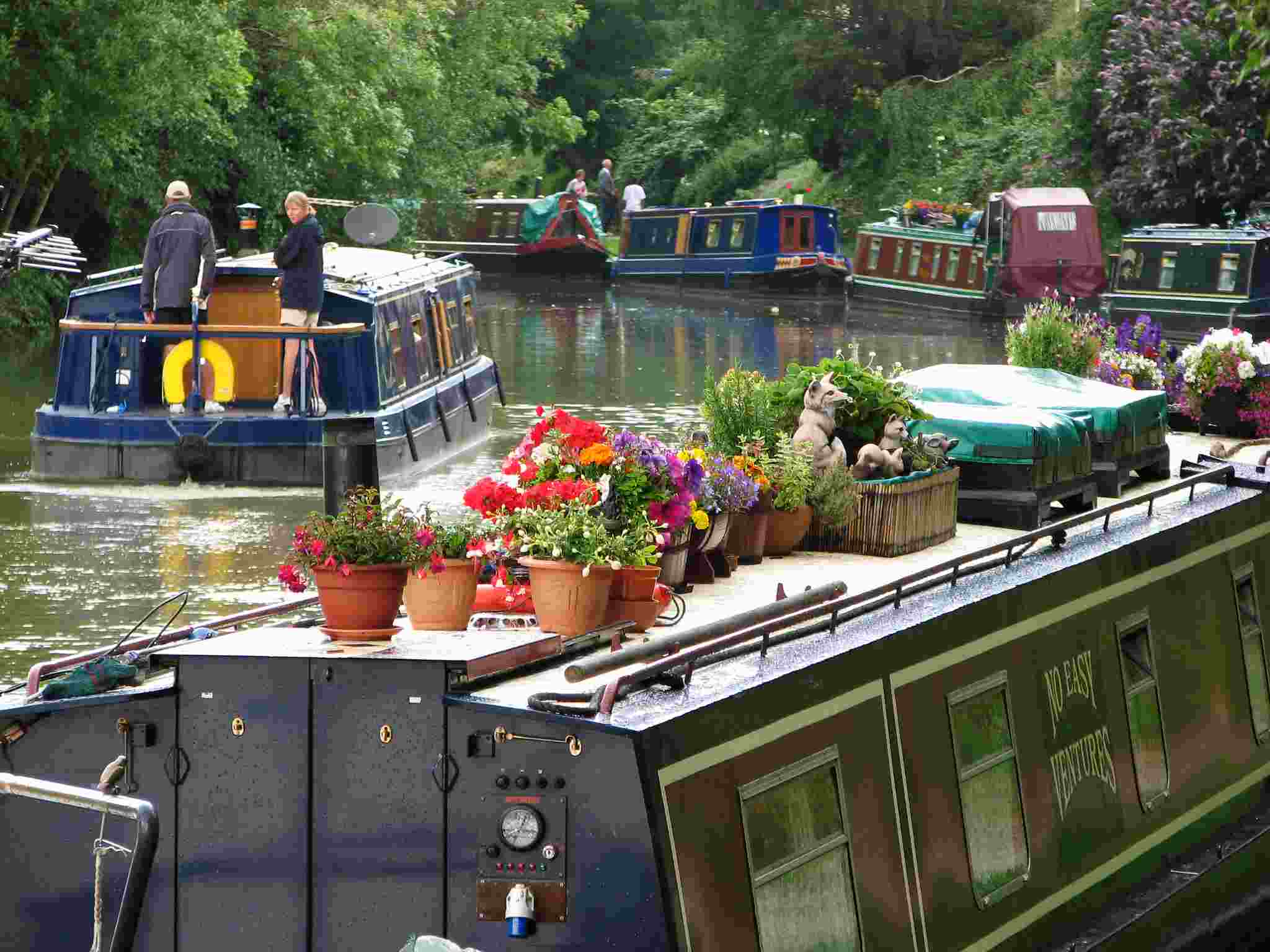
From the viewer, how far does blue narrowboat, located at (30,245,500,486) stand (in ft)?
59.1

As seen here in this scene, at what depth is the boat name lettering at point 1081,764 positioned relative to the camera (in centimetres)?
702

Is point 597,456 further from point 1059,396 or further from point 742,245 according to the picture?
point 742,245

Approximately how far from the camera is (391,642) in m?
5.20

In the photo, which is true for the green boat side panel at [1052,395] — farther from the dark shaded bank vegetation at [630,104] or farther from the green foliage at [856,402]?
the dark shaded bank vegetation at [630,104]

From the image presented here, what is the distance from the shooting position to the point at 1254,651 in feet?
30.0

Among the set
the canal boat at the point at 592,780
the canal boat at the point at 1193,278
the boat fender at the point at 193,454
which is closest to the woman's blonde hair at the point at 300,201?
the boat fender at the point at 193,454

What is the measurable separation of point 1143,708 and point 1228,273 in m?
23.9

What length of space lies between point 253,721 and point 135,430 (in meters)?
13.4

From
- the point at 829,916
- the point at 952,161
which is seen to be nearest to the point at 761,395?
the point at 829,916

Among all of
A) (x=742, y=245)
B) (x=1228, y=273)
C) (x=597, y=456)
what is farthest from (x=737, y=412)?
(x=742, y=245)

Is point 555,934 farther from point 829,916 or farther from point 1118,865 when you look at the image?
point 1118,865

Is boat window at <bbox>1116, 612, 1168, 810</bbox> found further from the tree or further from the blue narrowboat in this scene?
the tree

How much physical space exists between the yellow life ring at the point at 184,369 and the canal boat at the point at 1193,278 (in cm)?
1644

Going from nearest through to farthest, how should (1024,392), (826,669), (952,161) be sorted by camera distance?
(826,669) → (1024,392) → (952,161)
